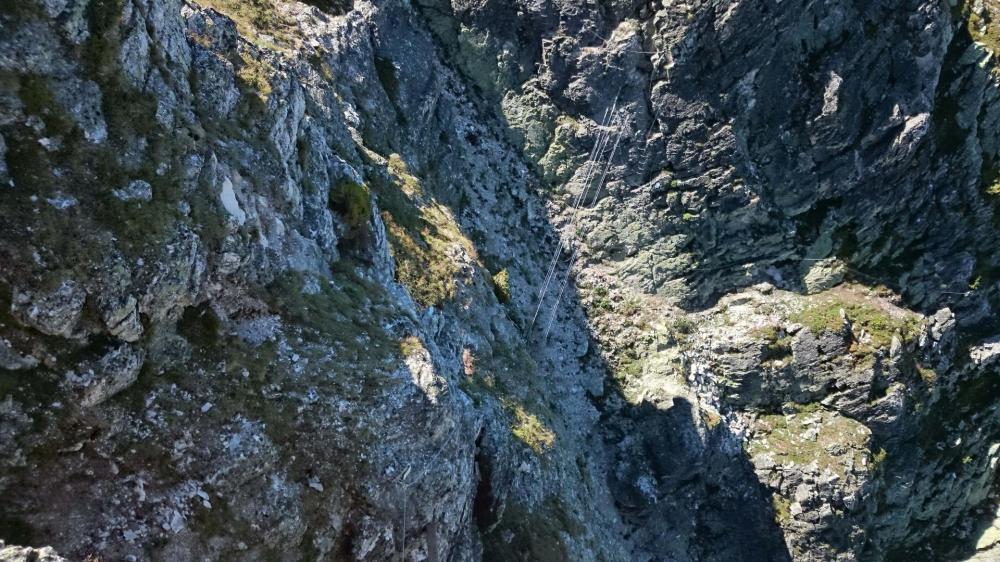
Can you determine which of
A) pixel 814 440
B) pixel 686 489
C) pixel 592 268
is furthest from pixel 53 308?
pixel 814 440

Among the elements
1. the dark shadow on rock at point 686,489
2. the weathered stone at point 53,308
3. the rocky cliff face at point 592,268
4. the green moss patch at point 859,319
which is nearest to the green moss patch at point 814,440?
the rocky cliff face at point 592,268

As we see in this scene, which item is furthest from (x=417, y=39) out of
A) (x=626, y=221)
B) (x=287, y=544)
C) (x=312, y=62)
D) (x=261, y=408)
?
(x=287, y=544)

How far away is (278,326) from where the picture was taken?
14.7 metres

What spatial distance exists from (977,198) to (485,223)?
103ft

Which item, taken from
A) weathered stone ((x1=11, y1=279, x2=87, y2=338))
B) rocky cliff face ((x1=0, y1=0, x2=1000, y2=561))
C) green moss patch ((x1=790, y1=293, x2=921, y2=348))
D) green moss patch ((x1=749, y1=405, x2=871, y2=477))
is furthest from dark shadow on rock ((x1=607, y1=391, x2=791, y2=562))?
weathered stone ((x1=11, y1=279, x2=87, y2=338))

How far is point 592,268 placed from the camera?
38344 mm

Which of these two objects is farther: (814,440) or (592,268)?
(592,268)

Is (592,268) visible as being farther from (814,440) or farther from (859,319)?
(814,440)

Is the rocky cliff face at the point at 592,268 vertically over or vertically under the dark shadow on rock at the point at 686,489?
over

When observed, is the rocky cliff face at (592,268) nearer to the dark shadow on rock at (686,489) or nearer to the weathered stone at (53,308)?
the dark shadow on rock at (686,489)

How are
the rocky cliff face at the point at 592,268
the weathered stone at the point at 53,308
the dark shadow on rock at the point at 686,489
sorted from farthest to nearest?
the dark shadow on rock at the point at 686,489
the rocky cliff face at the point at 592,268
the weathered stone at the point at 53,308

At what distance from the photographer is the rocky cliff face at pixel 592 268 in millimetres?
14359

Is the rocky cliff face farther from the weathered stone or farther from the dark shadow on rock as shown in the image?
the weathered stone

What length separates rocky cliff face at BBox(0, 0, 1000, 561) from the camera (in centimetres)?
1436
